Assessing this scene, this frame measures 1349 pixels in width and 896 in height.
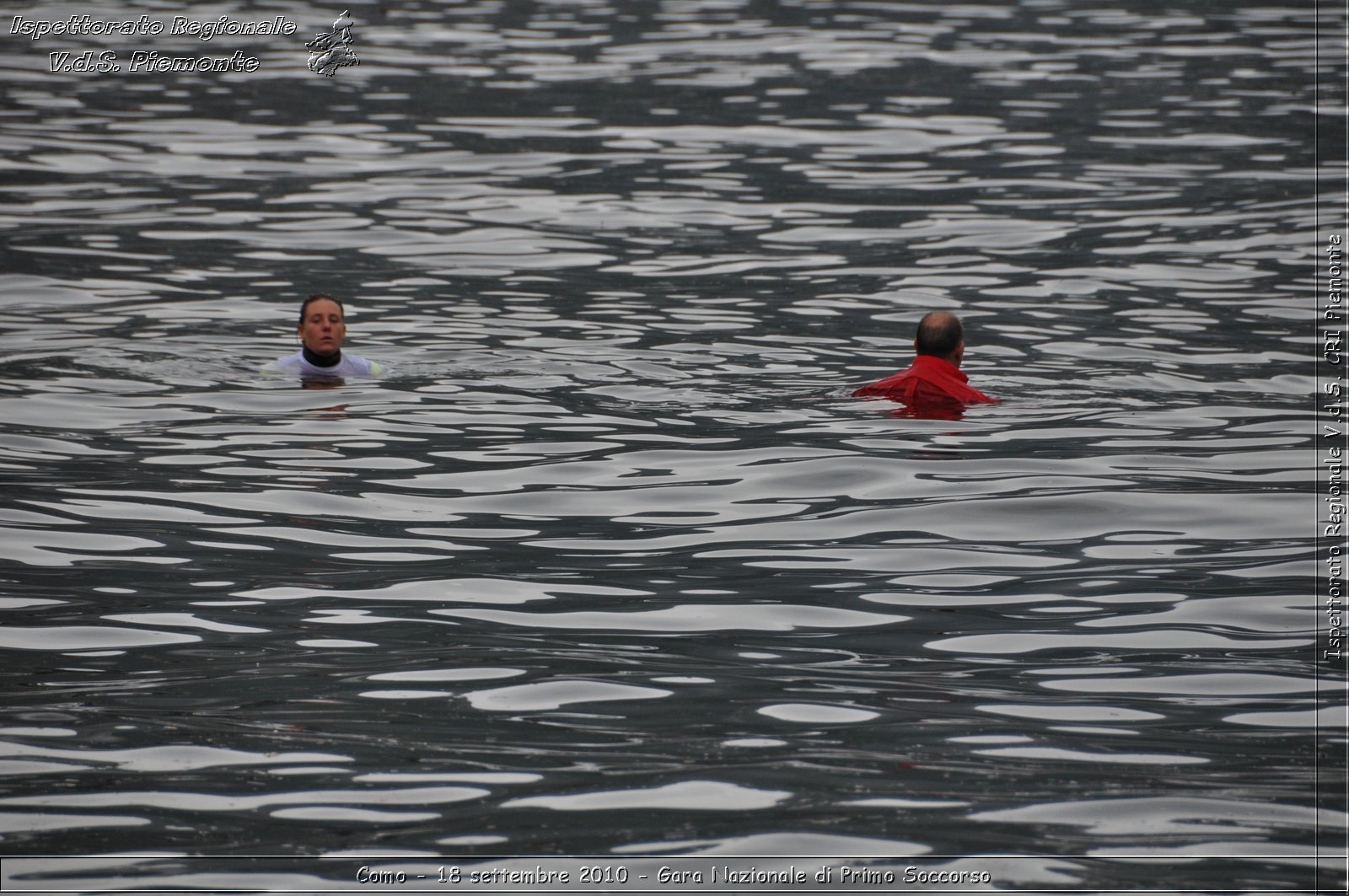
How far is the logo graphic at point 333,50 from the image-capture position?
2852 cm

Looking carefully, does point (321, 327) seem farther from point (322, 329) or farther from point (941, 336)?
point (941, 336)

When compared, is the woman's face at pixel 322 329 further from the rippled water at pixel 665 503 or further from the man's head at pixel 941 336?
the man's head at pixel 941 336

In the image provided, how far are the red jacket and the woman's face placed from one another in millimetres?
4348

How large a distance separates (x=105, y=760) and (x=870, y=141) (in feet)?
61.2

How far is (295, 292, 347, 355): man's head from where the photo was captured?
1279cm

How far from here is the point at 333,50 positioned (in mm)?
29891

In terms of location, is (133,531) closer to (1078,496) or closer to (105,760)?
(105,760)

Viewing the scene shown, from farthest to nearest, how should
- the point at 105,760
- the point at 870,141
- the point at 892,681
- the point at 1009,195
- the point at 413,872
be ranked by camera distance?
the point at 870,141 → the point at 1009,195 → the point at 892,681 → the point at 105,760 → the point at 413,872

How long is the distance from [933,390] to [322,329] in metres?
4.67

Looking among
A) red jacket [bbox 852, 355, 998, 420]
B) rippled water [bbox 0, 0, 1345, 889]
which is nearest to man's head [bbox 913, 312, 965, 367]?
red jacket [bbox 852, 355, 998, 420]

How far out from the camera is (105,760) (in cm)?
599

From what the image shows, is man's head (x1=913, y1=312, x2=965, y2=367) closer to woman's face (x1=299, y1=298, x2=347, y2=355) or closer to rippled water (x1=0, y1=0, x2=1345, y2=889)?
rippled water (x1=0, y1=0, x2=1345, y2=889)

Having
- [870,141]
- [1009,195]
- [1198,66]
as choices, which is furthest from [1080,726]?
[1198,66]

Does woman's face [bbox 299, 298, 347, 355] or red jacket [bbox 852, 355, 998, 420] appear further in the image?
woman's face [bbox 299, 298, 347, 355]
